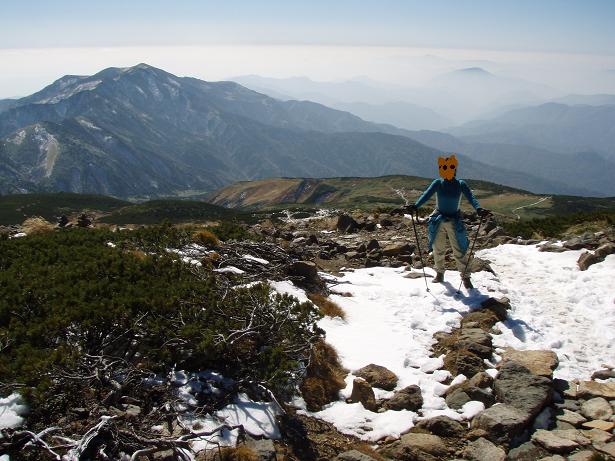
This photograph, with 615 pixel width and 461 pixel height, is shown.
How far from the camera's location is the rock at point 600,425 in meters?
7.42

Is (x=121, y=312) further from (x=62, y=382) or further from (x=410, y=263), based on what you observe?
(x=410, y=263)

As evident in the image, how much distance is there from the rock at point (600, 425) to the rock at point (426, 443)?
248 cm

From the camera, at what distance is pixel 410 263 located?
709 inches

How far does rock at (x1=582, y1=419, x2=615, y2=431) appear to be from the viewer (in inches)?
292

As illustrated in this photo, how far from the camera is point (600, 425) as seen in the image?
749 centimetres

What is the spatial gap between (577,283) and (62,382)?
13779mm

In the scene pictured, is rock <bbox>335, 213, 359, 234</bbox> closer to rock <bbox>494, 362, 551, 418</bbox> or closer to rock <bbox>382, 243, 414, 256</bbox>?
rock <bbox>382, 243, 414, 256</bbox>

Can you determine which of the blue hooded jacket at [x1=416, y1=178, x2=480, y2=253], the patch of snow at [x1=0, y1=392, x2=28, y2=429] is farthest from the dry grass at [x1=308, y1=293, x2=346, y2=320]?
the patch of snow at [x1=0, y1=392, x2=28, y2=429]

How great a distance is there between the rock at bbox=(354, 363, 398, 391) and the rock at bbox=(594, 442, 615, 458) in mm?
3562

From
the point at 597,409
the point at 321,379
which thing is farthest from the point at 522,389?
the point at 321,379

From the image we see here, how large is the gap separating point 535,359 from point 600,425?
2009mm

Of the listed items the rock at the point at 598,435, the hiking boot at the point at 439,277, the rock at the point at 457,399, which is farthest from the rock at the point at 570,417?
the hiking boot at the point at 439,277

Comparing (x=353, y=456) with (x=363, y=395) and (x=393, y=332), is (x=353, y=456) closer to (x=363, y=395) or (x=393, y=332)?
(x=363, y=395)

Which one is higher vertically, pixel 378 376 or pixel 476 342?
pixel 476 342
